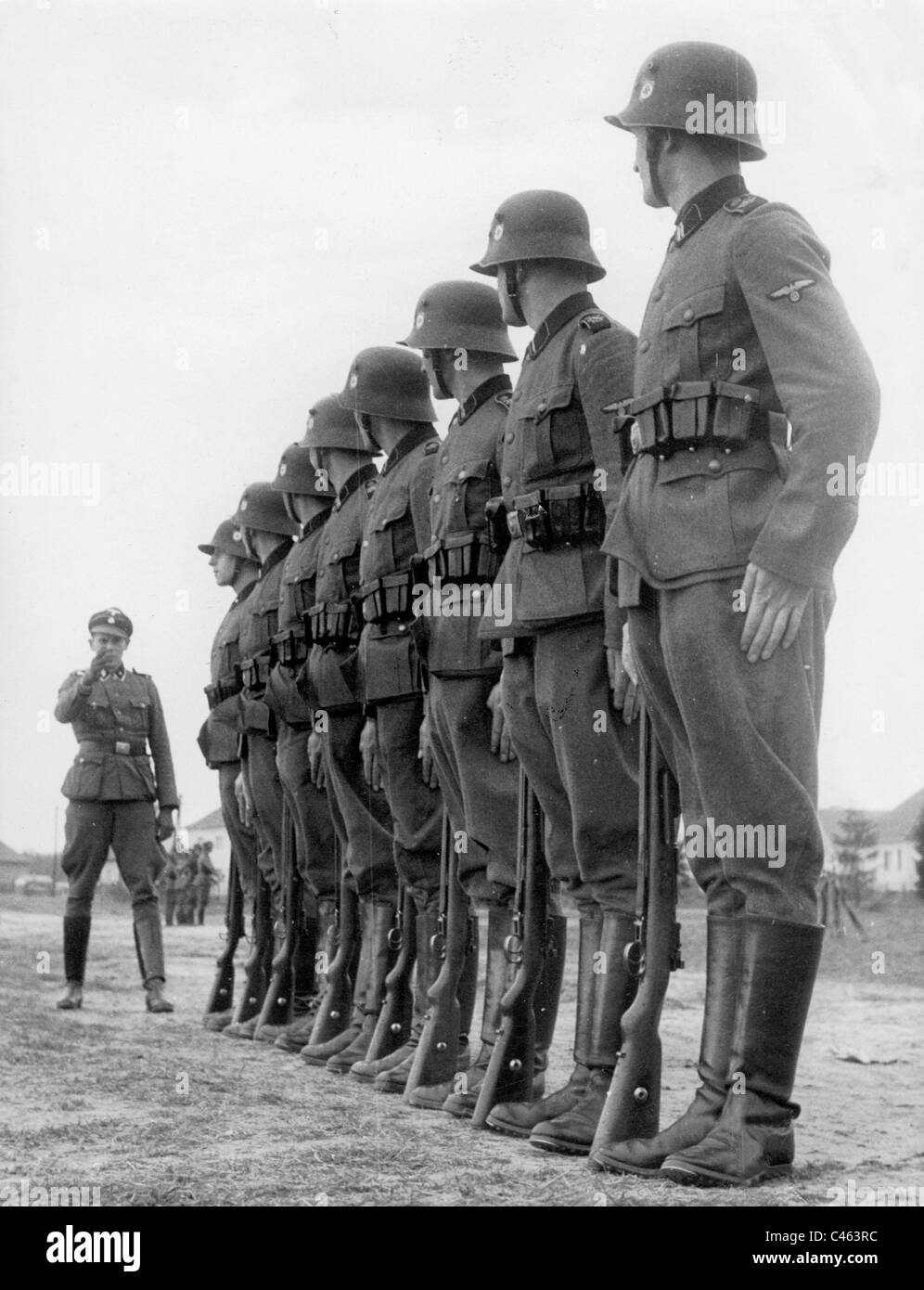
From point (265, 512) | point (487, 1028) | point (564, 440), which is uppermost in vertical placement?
Result: point (265, 512)

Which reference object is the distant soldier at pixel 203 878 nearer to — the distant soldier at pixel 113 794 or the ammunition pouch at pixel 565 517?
the distant soldier at pixel 113 794

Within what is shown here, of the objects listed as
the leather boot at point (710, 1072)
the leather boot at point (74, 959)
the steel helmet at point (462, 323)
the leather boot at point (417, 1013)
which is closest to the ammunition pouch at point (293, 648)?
the leather boot at point (417, 1013)

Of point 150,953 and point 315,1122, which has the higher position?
point 150,953

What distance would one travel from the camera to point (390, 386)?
7844 mm

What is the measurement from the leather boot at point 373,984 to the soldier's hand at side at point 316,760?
2.92 feet

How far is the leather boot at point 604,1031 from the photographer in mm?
4910

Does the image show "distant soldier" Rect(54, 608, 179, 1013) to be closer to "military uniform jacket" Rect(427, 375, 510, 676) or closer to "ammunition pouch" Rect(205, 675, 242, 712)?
"ammunition pouch" Rect(205, 675, 242, 712)

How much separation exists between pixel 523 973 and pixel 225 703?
5906 mm

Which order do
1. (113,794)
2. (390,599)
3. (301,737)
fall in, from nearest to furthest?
1. (390,599)
2. (301,737)
3. (113,794)

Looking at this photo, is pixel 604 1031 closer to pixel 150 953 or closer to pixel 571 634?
pixel 571 634

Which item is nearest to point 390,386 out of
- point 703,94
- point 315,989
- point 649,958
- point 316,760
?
point 316,760

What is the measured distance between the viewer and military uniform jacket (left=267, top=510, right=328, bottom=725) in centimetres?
901

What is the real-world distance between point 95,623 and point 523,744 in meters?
6.19
